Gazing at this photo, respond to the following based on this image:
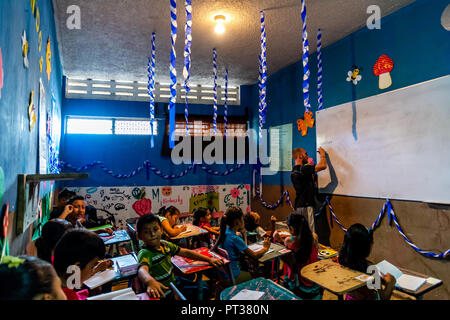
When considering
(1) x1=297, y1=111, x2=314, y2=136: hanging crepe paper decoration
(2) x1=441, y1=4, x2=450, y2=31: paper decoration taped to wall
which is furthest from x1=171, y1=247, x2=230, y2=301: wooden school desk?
(2) x1=441, y1=4, x2=450, y2=31: paper decoration taped to wall

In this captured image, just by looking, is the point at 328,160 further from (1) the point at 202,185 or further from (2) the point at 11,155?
(2) the point at 11,155

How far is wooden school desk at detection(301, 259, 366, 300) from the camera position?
5.27 ft

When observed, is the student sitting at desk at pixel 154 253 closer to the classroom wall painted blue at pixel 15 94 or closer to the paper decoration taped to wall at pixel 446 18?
the classroom wall painted blue at pixel 15 94

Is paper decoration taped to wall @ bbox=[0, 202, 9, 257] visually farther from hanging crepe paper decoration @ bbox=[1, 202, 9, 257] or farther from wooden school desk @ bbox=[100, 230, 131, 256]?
wooden school desk @ bbox=[100, 230, 131, 256]

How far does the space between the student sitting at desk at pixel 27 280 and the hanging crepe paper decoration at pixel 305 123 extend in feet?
13.5

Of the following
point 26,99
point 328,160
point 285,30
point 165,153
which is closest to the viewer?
point 26,99

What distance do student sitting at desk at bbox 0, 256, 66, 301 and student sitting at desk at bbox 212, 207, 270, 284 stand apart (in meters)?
1.64

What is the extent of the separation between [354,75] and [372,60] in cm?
29

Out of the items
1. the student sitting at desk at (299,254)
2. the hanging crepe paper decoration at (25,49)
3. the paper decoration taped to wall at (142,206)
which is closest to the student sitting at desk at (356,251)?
the student sitting at desk at (299,254)

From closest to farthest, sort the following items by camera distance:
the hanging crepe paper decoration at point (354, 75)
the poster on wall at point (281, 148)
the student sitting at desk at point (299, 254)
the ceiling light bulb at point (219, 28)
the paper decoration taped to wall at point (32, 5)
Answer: the paper decoration taped to wall at point (32, 5) → the student sitting at desk at point (299, 254) → the ceiling light bulb at point (219, 28) → the hanging crepe paper decoration at point (354, 75) → the poster on wall at point (281, 148)

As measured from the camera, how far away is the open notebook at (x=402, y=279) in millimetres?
1750

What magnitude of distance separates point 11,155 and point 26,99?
0.48m
